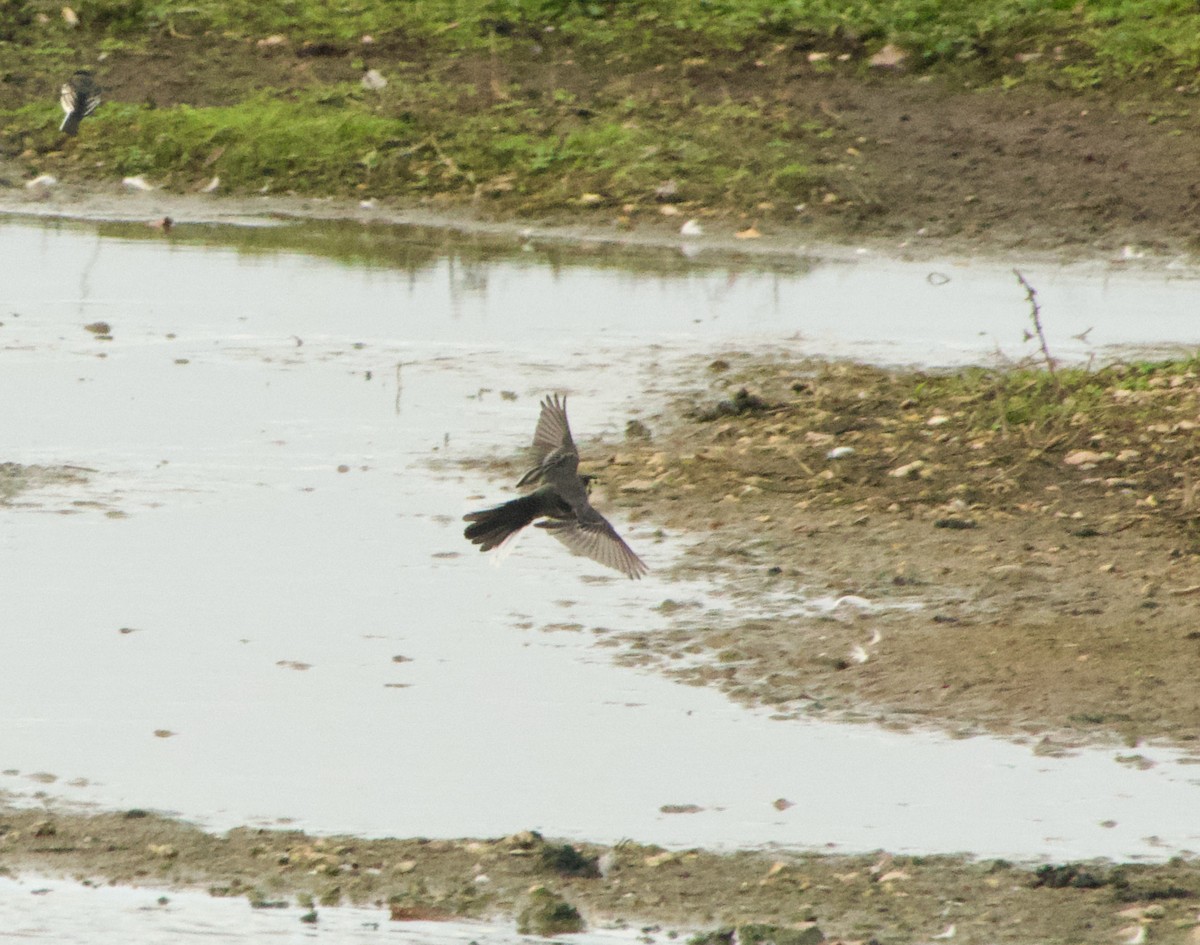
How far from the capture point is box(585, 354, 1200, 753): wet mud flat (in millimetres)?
5742

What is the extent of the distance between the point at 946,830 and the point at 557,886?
0.89 meters

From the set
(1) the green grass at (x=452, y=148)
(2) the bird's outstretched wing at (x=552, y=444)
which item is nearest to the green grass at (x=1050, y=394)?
(2) the bird's outstretched wing at (x=552, y=444)

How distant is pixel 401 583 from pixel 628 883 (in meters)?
2.36

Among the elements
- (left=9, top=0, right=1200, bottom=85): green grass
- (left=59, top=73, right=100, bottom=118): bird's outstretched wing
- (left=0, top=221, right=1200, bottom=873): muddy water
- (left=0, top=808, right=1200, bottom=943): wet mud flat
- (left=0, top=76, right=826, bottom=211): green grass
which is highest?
(left=9, top=0, right=1200, bottom=85): green grass

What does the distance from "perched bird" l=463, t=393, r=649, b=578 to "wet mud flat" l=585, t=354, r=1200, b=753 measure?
1.73 feet

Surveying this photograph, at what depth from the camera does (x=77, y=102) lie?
14539mm

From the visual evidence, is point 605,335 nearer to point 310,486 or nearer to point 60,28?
point 310,486

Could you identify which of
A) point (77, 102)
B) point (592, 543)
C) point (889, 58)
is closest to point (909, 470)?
point (592, 543)

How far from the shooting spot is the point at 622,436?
8.54 m

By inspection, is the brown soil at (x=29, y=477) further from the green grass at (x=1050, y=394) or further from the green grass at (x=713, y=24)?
the green grass at (x=713, y=24)

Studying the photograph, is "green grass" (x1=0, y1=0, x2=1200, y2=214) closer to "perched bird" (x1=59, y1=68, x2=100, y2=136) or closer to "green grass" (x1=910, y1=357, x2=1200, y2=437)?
"perched bird" (x1=59, y1=68, x2=100, y2=136)

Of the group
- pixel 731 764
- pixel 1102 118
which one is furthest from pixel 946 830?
pixel 1102 118

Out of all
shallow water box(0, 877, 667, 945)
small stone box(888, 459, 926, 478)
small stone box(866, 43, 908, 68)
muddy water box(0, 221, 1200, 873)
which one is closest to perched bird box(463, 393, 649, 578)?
muddy water box(0, 221, 1200, 873)

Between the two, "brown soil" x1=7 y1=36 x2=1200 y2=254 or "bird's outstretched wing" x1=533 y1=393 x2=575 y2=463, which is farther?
"brown soil" x1=7 y1=36 x2=1200 y2=254
